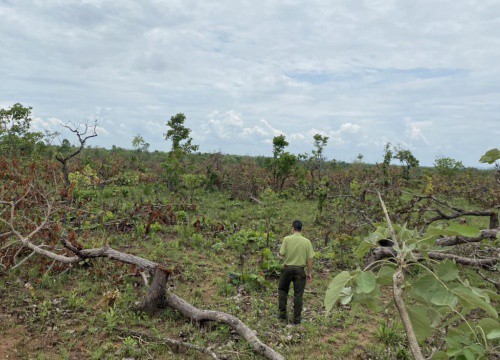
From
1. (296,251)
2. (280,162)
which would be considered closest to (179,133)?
(280,162)

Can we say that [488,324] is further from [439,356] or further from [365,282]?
[365,282]

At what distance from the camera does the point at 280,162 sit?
1667 centimetres

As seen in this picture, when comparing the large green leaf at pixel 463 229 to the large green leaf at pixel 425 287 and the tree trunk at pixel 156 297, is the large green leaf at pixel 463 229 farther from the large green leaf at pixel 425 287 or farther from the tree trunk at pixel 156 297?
the tree trunk at pixel 156 297

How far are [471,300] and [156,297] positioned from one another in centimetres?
571

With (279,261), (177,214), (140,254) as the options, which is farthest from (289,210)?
(140,254)

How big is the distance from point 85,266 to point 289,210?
26.4 ft

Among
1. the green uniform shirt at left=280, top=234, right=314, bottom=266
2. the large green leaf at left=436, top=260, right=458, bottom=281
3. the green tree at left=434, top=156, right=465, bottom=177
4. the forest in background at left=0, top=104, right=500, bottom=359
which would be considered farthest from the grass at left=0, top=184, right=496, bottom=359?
the green tree at left=434, top=156, right=465, bottom=177

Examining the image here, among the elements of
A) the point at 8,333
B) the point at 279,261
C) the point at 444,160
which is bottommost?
the point at 8,333

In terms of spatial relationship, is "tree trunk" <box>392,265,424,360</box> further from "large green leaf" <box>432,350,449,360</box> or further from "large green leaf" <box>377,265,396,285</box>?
"large green leaf" <box>432,350,449,360</box>

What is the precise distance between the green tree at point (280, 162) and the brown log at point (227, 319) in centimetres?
1109

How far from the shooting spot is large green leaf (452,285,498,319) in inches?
38.9

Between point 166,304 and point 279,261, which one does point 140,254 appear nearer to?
point 166,304

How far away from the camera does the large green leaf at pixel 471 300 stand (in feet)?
3.24

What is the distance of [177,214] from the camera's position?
11578 millimetres
